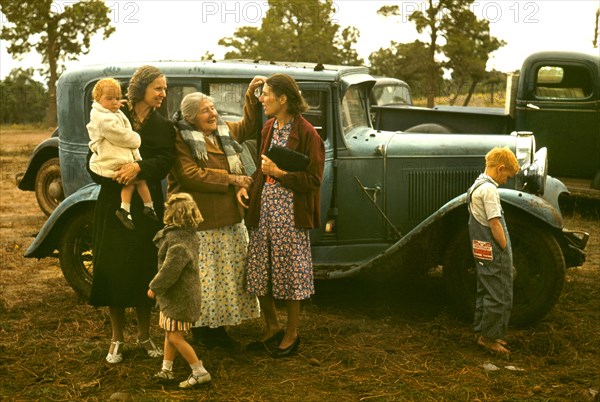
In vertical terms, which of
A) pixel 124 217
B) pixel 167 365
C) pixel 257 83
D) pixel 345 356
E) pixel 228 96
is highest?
pixel 257 83

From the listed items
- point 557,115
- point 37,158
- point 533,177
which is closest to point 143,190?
point 533,177

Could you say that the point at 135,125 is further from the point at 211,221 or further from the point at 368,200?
the point at 368,200

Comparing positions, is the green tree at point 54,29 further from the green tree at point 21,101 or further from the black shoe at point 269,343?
the black shoe at point 269,343

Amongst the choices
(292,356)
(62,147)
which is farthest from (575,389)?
(62,147)

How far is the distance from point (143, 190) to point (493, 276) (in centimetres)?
238

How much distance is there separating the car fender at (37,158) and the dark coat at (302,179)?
6.22m

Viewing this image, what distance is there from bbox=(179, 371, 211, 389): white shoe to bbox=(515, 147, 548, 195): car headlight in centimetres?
312

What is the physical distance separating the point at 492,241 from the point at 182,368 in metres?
2.19

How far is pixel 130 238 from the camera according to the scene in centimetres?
474

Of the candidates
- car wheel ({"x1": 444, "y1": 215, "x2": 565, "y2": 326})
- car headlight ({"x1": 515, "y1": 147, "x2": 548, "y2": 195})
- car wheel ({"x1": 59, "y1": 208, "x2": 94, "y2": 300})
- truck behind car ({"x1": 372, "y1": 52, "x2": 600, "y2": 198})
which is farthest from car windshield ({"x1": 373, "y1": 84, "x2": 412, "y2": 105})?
car wheel ({"x1": 59, "y1": 208, "x2": 94, "y2": 300})

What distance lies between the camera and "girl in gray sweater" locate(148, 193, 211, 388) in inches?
169

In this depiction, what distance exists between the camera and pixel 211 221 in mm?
4781

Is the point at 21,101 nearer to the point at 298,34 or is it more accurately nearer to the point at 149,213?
the point at 298,34

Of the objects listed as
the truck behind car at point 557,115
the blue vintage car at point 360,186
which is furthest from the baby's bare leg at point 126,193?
the truck behind car at point 557,115
